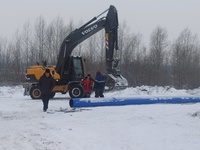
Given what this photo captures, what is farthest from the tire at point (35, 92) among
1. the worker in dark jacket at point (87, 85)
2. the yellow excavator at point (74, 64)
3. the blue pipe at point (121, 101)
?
the blue pipe at point (121, 101)

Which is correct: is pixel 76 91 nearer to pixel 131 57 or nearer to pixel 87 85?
pixel 87 85

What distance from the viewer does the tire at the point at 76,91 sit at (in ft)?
Answer: 70.2

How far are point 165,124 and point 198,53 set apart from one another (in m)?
51.0

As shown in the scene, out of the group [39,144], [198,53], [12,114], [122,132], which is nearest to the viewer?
[39,144]

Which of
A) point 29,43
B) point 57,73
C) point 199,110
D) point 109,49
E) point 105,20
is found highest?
point 29,43

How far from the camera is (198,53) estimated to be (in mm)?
58594

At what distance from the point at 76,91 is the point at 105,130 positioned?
11727 mm

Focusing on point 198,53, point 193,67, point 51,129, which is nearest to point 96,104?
point 51,129

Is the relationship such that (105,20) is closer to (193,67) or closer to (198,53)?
(193,67)

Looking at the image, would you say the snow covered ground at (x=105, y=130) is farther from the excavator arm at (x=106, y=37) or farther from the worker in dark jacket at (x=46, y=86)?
the excavator arm at (x=106, y=37)

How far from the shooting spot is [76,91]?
70.6 ft

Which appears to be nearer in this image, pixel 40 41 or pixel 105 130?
pixel 105 130

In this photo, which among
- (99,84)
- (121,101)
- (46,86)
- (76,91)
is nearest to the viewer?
(46,86)

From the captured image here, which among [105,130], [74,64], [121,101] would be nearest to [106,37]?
[74,64]
